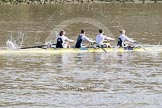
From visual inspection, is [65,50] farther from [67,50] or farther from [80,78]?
[80,78]

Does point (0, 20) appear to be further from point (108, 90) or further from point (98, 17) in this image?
point (108, 90)

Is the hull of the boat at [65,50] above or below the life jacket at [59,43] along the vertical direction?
below

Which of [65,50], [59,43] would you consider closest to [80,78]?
[65,50]

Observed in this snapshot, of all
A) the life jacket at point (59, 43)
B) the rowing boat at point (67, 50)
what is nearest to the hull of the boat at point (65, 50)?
the rowing boat at point (67, 50)

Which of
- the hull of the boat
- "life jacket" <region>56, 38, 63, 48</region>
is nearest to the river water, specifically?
the hull of the boat

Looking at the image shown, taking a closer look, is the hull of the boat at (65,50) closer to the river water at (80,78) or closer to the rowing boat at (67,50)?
the rowing boat at (67,50)

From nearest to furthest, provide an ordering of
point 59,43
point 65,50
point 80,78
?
1. point 80,78
2. point 65,50
3. point 59,43

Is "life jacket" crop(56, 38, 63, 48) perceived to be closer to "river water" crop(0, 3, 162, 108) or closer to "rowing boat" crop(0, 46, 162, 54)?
"rowing boat" crop(0, 46, 162, 54)

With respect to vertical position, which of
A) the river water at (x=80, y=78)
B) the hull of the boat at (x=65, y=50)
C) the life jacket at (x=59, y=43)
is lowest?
the river water at (x=80, y=78)

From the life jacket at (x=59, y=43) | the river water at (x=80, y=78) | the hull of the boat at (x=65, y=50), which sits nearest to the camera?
the river water at (x=80, y=78)

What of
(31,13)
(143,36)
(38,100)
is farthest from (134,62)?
(31,13)

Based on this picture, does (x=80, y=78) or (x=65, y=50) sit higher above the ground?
(x=65, y=50)

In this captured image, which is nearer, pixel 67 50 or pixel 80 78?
pixel 80 78

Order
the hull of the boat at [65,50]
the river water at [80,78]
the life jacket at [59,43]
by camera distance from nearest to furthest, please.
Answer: the river water at [80,78]
the hull of the boat at [65,50]
the life jacket at [59,43]
